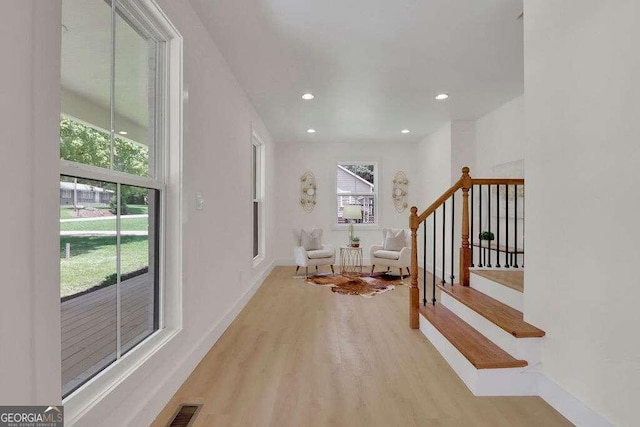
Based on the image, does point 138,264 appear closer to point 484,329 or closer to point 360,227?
point 484,329

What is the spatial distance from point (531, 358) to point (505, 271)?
140 centimetres

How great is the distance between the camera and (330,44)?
10.4 feet

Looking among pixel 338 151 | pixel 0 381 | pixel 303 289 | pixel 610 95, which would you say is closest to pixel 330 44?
pixel 610 95

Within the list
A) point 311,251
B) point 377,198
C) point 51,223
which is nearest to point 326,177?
point 377,198

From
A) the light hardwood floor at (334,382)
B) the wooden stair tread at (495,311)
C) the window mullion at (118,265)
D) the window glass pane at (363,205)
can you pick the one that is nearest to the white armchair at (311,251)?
the window glass pane at (363,205)

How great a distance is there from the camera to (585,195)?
192 cm

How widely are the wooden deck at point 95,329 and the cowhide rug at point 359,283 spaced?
3.36m

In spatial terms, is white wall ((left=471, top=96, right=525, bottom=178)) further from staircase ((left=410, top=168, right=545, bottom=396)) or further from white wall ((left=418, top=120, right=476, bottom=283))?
staircase ((left=410, top=168, right=545, bottom=396))

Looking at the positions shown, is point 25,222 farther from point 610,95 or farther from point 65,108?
point 610,95

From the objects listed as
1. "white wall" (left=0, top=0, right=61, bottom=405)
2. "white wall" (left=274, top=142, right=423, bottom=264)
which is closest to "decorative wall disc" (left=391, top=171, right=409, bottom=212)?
"white wall" (left=274, top=142, right=423, bottom=264)

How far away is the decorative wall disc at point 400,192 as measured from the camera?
7562 mm

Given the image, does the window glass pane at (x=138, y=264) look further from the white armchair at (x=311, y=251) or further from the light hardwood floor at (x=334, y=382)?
the white armchair at (x=311, y=251)

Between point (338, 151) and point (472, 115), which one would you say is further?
point (338, 151)

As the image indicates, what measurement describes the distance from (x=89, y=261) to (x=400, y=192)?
6599mm
